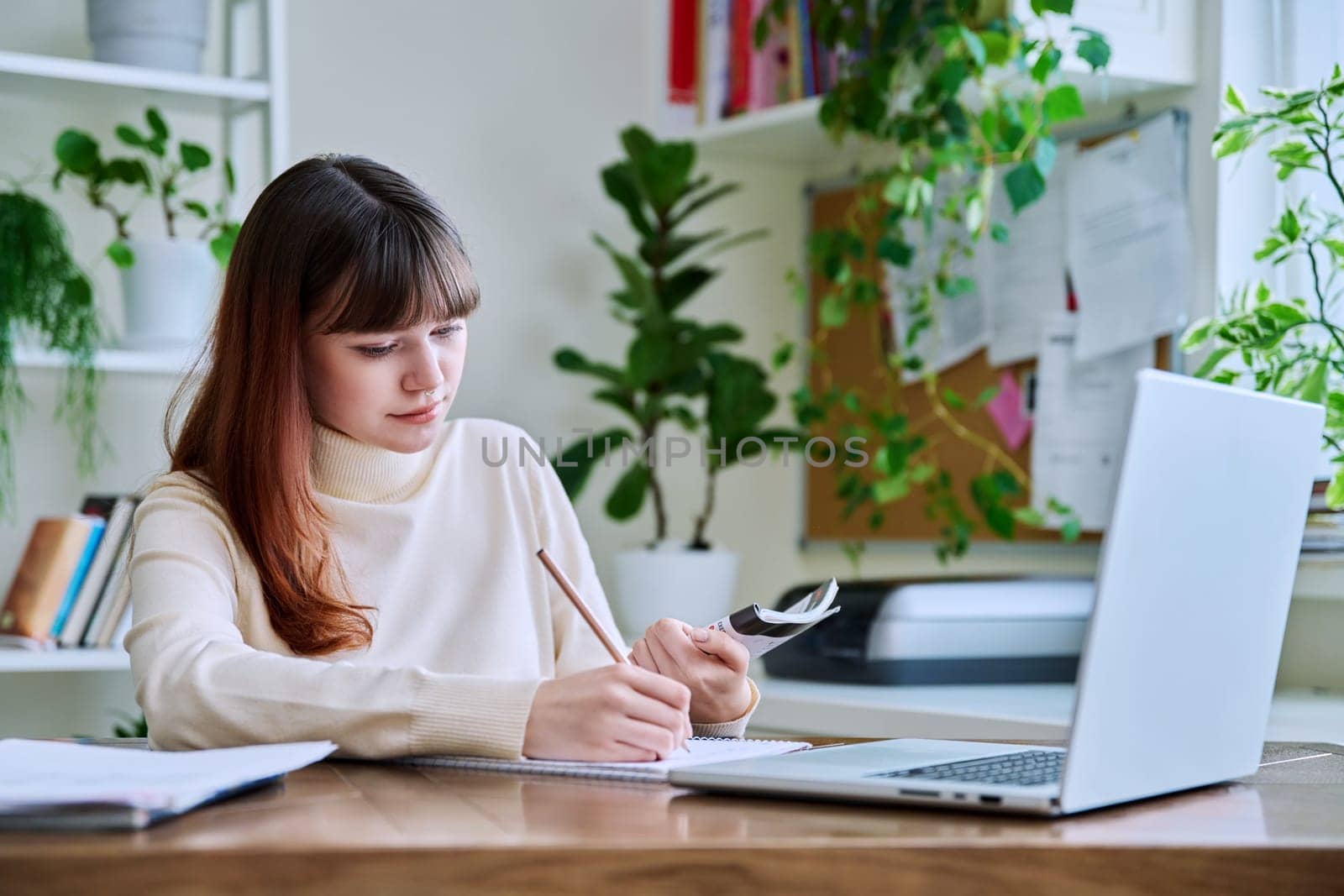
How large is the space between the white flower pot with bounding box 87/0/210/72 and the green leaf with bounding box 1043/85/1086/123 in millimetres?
1184

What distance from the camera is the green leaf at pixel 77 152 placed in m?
2.05

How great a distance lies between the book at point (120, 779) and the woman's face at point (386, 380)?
0.38 metres

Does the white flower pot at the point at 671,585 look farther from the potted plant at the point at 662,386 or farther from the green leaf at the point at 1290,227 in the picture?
the green leaf at the point at 1290,227

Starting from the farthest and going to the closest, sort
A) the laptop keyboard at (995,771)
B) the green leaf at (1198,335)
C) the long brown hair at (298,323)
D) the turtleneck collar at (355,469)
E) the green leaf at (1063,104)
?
1. the green leaf at (1063,104)
2. the green leaf at (1198,335)
3. the turtleneck collar at (355,469)
4. the long brown hair at (298,323)
5. the laptop keyboard at (995,771)

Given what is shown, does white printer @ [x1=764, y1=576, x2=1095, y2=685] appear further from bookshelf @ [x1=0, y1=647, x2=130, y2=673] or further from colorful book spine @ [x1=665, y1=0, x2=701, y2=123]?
colorful book spine @ [x1=665, y1=0, x2=701, y2=123]

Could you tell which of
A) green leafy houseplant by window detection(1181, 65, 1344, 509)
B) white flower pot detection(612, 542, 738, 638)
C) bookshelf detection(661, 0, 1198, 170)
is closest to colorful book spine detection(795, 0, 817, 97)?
bookshelf detection(661, 0, 1198, 170)

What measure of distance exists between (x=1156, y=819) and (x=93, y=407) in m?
1.73

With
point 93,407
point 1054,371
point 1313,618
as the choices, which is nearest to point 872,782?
point 1313,618

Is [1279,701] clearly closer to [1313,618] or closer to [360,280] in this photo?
[1313,618]

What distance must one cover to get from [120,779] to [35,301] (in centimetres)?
142

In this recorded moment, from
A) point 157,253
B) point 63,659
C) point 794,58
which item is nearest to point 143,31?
point 157,253

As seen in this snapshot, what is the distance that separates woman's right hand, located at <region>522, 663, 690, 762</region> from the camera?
0.93 metres

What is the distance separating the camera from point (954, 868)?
68 cm

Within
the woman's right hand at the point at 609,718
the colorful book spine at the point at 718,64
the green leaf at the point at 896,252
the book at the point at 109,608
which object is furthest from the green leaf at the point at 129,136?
the woman's right hand at the point at 609,718
